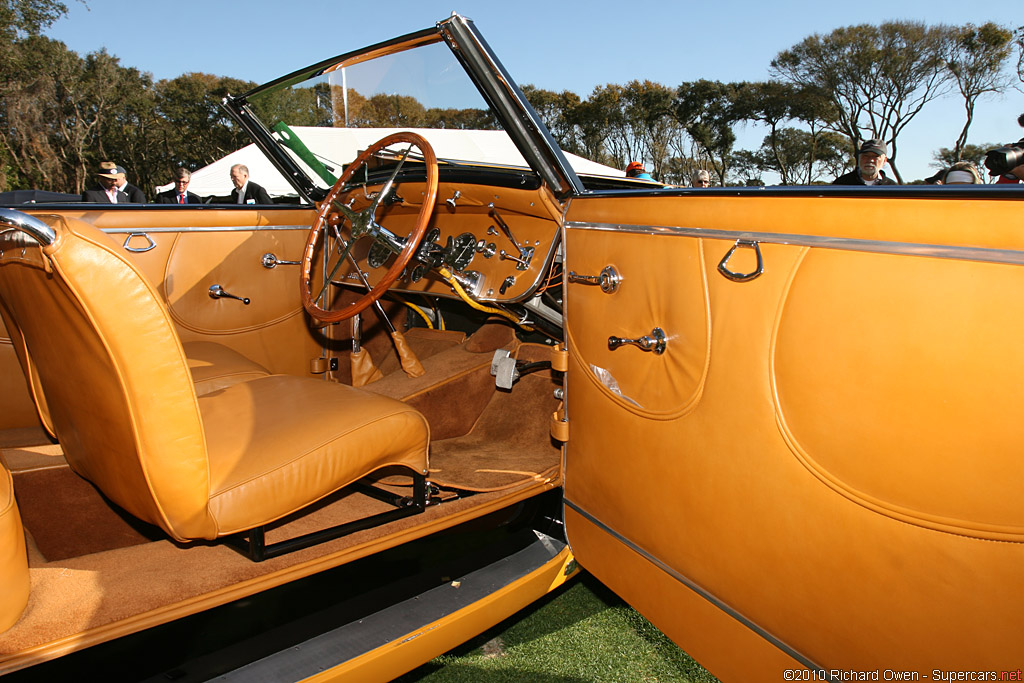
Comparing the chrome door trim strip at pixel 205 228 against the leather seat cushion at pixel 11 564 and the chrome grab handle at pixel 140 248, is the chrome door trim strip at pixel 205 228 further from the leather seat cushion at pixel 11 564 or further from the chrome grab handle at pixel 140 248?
the leather seat cushion at pixel 11 564

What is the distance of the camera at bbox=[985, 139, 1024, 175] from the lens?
1.37 meters

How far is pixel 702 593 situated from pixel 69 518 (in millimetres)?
1679

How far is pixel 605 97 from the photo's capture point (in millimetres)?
3596

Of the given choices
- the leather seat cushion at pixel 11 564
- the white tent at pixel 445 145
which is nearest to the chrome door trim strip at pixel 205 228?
the white tent at pixel 445 145

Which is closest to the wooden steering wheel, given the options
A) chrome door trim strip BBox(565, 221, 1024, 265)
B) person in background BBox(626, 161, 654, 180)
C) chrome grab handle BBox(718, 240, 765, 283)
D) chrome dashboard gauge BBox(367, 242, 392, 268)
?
chrome dashboard gauge BBox(367, 242, 392, 268)

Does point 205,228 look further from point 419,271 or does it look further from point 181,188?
point 181,188

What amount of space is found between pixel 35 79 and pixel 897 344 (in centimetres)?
3258

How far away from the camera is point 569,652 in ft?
6.67

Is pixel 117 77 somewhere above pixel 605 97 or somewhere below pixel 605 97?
above

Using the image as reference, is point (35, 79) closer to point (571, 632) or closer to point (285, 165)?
point (285, 165)

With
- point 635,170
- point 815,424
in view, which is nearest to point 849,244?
point 815,424

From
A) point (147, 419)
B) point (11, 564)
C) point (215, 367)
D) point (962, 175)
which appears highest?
point (962, 175)

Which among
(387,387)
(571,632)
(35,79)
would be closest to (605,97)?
(387,387)

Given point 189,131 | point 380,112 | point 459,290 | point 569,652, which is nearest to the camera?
point 569,652
